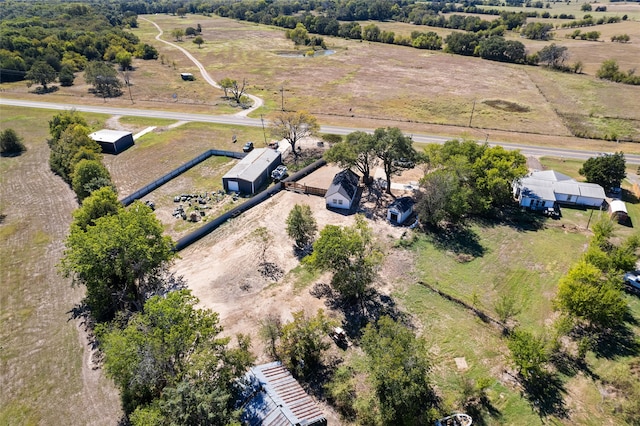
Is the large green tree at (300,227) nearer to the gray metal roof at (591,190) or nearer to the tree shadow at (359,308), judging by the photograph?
the tree shadow at (359,308)

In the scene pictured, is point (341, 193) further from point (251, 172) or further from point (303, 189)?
point (251, 172)

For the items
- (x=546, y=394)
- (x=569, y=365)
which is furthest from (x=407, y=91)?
(x=546, y=394)

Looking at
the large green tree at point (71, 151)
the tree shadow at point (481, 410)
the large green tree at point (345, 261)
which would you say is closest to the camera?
the tree shadow at point (481, 410)

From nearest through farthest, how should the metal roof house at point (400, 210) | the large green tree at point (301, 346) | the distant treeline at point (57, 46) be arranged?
the large green tree at point (301, 346) → the metal roof house at point (400, 210) → the distant treeline at point (57, 46)

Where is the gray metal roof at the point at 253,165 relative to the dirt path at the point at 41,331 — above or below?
above

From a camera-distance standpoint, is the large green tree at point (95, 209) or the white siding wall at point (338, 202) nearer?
the large green tree at point (95, 209)

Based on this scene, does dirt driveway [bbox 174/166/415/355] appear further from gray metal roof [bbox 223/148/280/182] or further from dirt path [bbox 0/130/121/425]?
dirt path [bbox 0/130/121/425]

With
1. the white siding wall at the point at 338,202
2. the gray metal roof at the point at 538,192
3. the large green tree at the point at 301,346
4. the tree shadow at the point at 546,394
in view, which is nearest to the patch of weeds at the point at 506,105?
the gray metal roof at the point at 538,192
